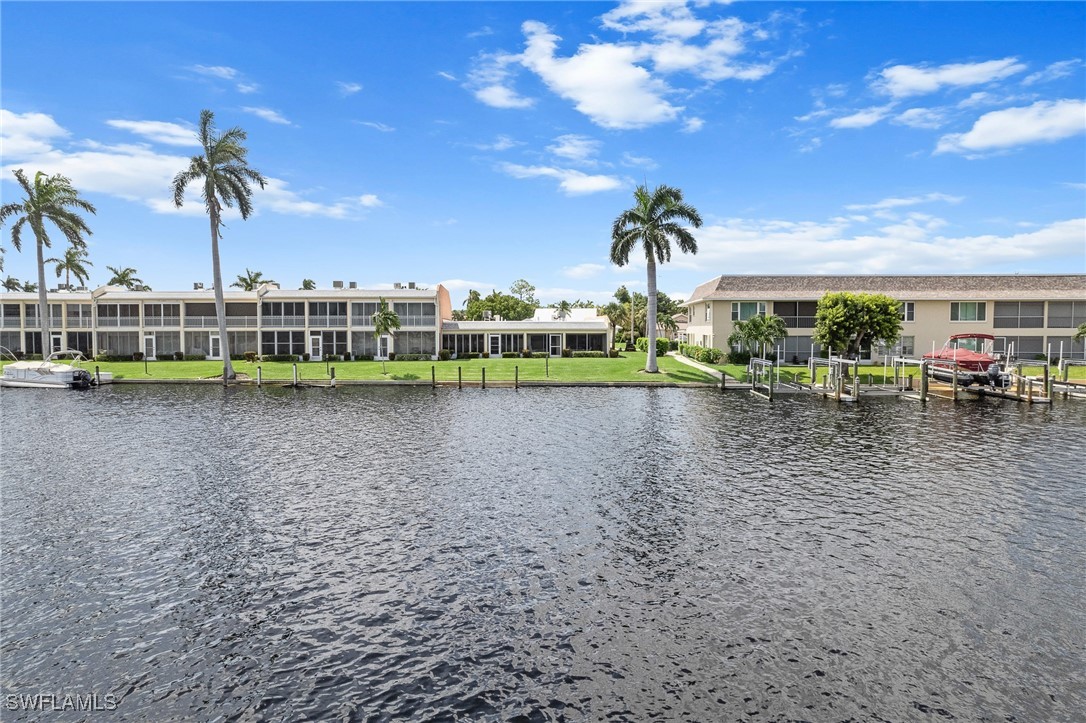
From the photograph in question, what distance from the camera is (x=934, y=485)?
2023cm

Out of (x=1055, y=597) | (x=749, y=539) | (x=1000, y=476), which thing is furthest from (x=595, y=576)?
(x=1000, y=476)

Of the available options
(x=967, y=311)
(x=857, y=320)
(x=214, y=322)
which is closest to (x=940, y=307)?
(x=967, y=311)

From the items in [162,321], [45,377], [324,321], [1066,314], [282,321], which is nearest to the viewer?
[45,377]

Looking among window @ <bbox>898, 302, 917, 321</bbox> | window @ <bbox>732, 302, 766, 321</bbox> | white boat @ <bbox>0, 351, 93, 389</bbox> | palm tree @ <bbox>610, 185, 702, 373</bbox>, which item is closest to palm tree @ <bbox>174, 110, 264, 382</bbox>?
white boat @ <bbox>0, 351, 93, 389</bbox>

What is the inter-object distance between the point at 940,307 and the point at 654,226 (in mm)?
30289

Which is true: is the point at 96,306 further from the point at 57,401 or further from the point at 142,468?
the point at 142,468

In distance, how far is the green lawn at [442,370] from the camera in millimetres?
53094

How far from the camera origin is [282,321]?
67.9 metres

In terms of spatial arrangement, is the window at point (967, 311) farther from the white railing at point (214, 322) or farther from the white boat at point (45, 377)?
the white boat at point (45, 377)

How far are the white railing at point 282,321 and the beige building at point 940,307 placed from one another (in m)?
43.8

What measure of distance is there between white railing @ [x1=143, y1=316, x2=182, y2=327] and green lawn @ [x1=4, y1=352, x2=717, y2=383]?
6.00 metres

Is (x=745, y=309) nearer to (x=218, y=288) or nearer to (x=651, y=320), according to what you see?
(x=651, y=320)

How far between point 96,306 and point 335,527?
69.6 meters

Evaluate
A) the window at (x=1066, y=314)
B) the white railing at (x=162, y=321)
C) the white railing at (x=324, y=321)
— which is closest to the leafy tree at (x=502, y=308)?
the white railing at (x=324, y=321)
